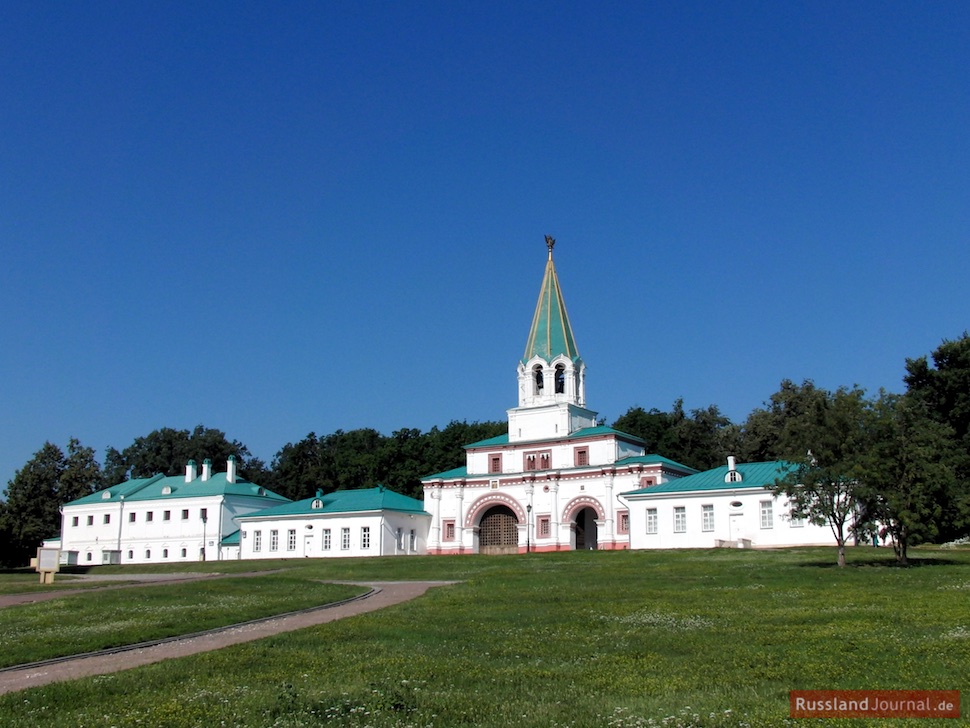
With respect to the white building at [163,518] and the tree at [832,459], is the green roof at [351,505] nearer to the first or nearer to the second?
the white building at [163,518]

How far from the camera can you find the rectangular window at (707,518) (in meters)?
57.7

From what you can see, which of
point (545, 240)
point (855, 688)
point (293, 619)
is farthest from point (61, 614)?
point (545, 240)

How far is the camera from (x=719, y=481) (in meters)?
58.4

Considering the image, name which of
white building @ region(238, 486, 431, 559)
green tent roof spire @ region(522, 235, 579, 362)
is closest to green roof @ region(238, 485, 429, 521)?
white building @ region(238, 486, 431, 559)

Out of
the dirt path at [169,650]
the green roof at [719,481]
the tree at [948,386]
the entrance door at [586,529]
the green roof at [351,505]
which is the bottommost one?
the dirt path at [169,650]

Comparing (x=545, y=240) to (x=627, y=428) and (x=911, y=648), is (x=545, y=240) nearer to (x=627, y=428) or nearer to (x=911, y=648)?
(x=627, y=428)

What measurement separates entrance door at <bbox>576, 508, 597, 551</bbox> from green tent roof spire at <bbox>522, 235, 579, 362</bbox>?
10.9 m

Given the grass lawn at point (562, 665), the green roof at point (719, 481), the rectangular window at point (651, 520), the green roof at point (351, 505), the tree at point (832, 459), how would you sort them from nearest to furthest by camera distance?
the grass lawn at point (562, 665) → the tree at point (832, 459) → the green roof at point (719, 481) → the rectangular window at point (651, 520) → the green roof at point (351, 505)

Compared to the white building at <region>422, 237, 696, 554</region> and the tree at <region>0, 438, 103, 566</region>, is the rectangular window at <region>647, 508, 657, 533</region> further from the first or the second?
the tree at <region>0, 438, 103, 566</region>

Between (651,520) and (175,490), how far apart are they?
42406 millimetres

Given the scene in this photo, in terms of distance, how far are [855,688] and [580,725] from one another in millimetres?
3603

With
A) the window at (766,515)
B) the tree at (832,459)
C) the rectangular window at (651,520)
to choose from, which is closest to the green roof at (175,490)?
the rectangular window at (651,520)

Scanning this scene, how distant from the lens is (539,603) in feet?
77.7

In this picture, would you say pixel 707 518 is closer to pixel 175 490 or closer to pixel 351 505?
pixel 351 505
